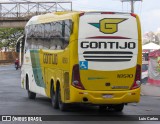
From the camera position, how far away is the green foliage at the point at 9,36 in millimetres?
124938

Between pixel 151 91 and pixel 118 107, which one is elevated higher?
pixel 118 107

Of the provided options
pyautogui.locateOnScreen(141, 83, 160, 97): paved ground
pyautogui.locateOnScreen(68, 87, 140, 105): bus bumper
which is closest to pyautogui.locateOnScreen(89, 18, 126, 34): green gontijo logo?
pyautogui.locateOnScreen(68, 87, 140, 105): bus bumper

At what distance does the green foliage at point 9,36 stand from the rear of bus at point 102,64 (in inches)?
4263

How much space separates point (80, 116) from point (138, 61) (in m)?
2.44

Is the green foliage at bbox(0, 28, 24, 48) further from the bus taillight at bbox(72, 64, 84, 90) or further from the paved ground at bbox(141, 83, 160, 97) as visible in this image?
the bus taillight at bbox(72, 64, 84, 90)

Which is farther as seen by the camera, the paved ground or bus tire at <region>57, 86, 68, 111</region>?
the paved ground

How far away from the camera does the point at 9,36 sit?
417 ft

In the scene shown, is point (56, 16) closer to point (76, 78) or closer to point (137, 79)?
point (76, 78)

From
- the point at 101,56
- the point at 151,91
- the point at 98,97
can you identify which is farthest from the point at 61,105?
the point at 151,91

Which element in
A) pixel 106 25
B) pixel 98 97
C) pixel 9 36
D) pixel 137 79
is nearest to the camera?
pixel 98 97

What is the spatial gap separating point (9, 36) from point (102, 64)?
111641mm

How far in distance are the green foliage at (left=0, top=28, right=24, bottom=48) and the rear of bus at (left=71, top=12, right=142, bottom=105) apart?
4263 inches

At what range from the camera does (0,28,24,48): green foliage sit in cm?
12494

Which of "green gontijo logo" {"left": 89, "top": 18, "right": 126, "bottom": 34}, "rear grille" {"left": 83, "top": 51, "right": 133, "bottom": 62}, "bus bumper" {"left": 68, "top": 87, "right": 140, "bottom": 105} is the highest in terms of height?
"green gontijo logo" {"left": 89, "top": 18, "right": 126, "bottom": 34}
